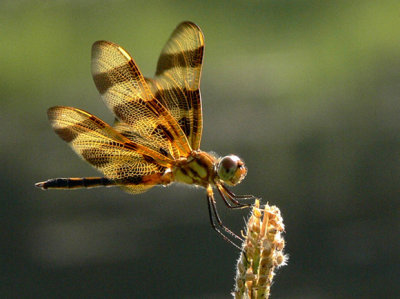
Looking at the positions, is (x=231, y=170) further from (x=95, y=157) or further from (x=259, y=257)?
(x=259, y=257)

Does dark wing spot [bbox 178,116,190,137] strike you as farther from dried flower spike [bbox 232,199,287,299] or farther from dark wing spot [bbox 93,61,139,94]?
dried flower spike [bbox 232,199,287,299]

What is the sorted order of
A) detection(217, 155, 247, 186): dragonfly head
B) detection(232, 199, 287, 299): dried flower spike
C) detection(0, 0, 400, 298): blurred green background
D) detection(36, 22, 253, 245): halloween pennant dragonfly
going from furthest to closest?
detection(0, 0, 400, 298): blurred green background → detection(36, 22, 253, 245): halloween pennant dragonfly → detection(217, 155, 247, 186): dragonfly head → detection(232, 199, 287, 299): dried flower spike

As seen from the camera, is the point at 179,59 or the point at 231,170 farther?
the point at 179,59

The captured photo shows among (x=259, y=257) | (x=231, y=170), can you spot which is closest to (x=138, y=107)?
(x=231, y=170)

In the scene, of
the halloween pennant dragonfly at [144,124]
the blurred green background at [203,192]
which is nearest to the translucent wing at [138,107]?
the halloween pennant dragonfly at [144,124]

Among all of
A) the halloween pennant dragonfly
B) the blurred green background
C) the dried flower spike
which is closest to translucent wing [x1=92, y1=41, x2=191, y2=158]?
the halloween pennant dragonfly

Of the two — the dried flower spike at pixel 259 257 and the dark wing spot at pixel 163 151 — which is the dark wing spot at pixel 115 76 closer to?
the dark wing spot at pixel 163 151
